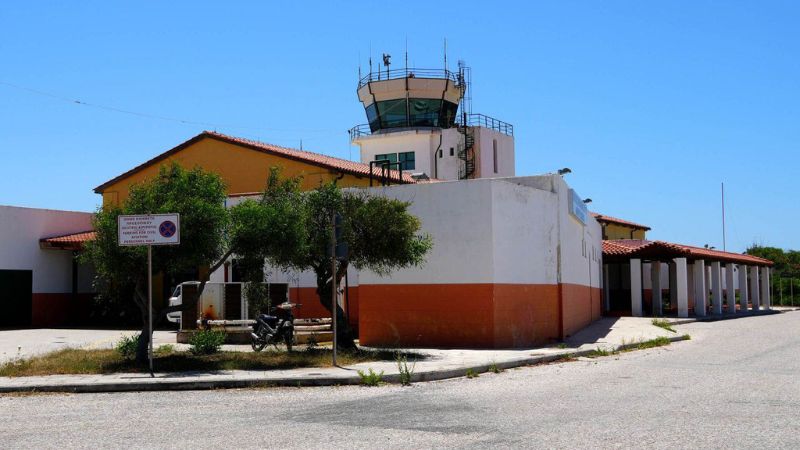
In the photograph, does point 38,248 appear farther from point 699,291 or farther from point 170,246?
point 699,291

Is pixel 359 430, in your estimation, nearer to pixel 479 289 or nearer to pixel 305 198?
pixel 305 198

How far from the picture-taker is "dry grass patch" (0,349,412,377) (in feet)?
52.1

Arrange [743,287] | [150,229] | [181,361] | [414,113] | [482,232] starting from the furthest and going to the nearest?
[743,287], [414,113], [482,232], [181,361], [150,229]

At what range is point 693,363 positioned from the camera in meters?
17.9

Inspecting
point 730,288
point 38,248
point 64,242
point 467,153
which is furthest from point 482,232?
point 730,288

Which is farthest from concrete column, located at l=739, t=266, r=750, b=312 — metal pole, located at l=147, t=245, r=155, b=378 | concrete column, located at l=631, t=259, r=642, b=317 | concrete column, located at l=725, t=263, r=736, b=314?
metal pole, located at l=147, t=245, r=155, b=378

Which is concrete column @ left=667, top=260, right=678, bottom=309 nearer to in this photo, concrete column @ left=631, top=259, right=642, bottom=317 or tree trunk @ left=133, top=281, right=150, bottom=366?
concrete column @ left=631, top=259, right=642, bottom=317

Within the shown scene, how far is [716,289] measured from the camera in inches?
1833

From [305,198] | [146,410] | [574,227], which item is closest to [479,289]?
[305,198]

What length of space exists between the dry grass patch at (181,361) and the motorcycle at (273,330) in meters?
0.52

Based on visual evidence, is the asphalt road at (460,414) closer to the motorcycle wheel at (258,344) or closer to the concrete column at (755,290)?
the motorcycle wheel at (258,344)

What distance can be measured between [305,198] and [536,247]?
23.0ft

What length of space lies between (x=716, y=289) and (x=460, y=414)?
39.7 m

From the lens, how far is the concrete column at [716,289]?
4531cm
